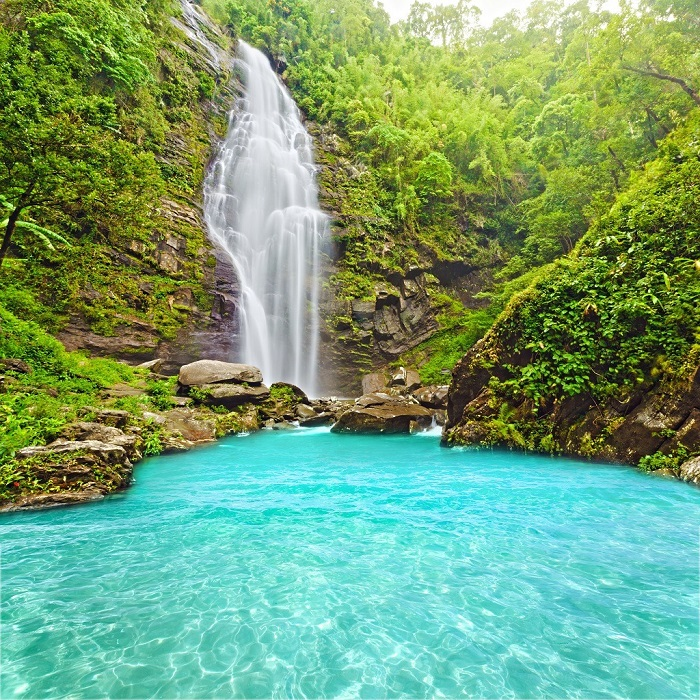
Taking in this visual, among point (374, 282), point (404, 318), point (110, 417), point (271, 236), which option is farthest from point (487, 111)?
point (110, 417)

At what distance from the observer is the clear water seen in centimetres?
280

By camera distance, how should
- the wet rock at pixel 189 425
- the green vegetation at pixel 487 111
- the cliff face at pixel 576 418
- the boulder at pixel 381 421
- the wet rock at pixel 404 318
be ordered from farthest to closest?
1. the wet rock at pixel 404 318
2. the green vegetation at pixel 487 111
3. the boulder at pixel 381 421
4. the wet rock at pixel 189 425
5. the cliff face at pixel 576 418

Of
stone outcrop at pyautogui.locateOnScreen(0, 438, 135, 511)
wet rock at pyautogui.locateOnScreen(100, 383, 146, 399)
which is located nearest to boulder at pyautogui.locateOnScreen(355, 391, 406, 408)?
wet rock at pyautogui.locateOnScreen(100, 383, 146, 399)

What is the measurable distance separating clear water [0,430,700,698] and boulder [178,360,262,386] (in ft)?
27.4

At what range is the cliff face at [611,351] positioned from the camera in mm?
8938

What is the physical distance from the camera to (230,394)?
15.1m

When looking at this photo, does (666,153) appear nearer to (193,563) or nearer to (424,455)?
(424,455)

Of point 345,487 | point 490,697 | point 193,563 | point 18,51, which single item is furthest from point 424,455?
point 18,51

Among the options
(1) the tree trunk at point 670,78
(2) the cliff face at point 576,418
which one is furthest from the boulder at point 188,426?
(1) the tree trunk at point 670,78

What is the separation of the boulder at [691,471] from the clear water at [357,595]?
0.51 m

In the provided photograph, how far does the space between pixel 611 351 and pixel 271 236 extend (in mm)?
19135

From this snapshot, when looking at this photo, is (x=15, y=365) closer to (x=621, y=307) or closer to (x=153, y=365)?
(x=153, y=365)

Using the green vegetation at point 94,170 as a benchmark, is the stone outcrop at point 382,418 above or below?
below

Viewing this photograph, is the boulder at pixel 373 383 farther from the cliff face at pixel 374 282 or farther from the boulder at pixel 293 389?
the boulder at pixel 293 389
